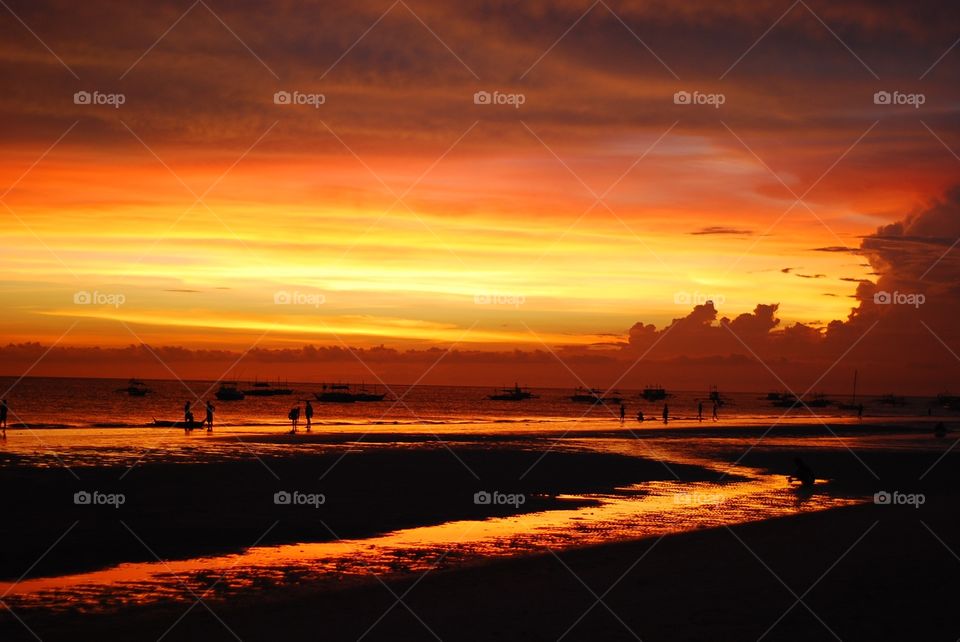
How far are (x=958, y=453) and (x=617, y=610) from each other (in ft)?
163

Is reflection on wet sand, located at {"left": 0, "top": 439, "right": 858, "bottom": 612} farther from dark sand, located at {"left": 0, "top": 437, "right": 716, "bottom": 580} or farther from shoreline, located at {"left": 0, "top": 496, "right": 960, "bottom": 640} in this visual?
dark sand, located at {"left": 0, "top": 437, "right": 716, "bottom": 580}

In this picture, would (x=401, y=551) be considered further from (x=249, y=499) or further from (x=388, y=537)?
(x=249, y=499)

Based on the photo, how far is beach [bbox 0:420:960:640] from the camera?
13.6 meters

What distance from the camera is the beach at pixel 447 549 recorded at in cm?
1358

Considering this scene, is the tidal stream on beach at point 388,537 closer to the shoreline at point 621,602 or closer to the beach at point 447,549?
the beach at point 447,549

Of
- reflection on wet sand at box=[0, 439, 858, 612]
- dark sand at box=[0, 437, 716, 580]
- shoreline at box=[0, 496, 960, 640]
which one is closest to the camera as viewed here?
shoreline at box=[0, 496, 960, 640]

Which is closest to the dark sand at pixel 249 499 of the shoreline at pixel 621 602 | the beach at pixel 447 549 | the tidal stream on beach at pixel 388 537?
the beach at pixel 447 549

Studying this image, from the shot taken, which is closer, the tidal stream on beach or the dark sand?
the tidal stream on beach

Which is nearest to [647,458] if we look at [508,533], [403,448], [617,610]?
[403,448]

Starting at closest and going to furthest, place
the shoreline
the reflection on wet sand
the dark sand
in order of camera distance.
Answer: the shoreline, the reflection on wet sand, the dark sand

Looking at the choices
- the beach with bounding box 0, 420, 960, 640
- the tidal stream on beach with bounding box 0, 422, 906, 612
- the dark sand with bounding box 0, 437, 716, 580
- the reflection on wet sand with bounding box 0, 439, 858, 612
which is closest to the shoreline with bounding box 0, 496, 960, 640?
the beach with bounding box 0, 420, 960, 640

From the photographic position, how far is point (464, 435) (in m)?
64.9

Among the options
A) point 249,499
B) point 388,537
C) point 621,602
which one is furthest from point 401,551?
point 249,499

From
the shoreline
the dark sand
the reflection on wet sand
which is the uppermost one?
the dark sand
